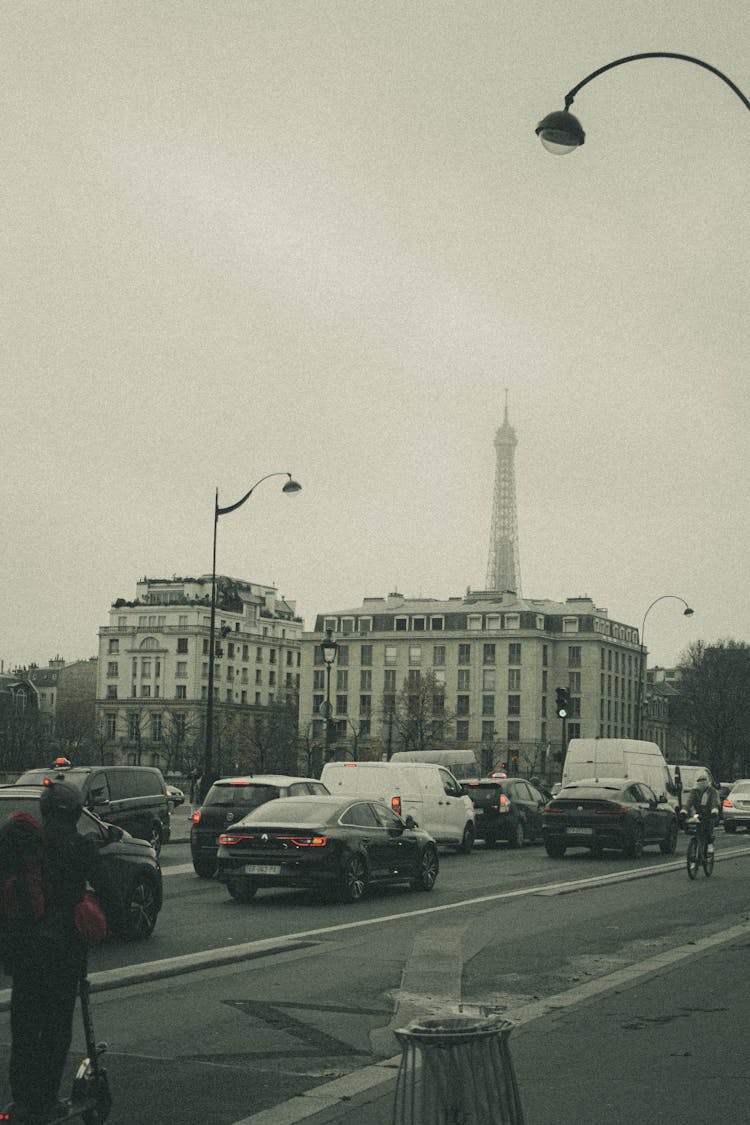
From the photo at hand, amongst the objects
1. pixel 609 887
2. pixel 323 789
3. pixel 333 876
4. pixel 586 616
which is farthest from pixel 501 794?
pixel 586 616

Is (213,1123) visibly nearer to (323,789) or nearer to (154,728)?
(323,789)

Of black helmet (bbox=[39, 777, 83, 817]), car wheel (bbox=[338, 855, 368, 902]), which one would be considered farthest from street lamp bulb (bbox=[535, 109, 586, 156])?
black helmet (bbox=[39, 777, 83, 817])

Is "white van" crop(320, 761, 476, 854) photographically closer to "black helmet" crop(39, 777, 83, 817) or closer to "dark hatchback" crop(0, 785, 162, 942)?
"dark hatchback" crop(0, 785, 162, 942)

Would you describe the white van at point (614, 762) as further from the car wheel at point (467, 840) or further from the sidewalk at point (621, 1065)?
the sidewalk at point (621, 1065)

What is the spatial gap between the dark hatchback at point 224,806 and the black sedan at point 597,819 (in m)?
6.50

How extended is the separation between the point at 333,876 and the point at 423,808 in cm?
1005

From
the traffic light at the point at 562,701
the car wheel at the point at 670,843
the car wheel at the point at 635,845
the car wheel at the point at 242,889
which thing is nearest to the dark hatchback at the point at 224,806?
the car wheel at the point at 242,889

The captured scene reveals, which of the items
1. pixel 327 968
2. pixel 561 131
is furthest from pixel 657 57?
pixel 327 968

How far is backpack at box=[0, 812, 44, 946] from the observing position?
19.8ft

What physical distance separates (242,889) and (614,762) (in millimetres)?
21327

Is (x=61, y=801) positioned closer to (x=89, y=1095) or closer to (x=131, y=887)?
(x=89, y=1095)

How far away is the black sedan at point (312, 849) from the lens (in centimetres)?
1756

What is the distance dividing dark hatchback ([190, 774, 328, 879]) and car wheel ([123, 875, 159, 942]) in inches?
323

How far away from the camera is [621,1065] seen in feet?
25.8
